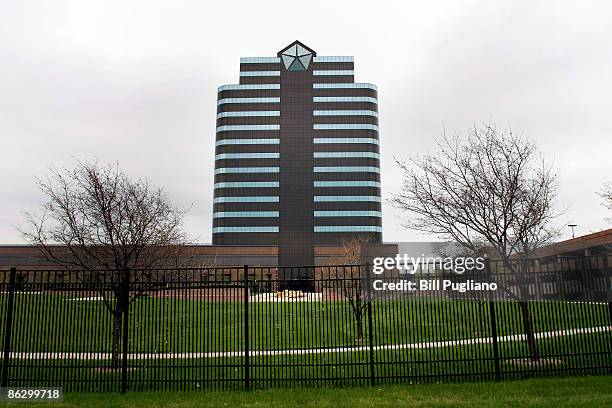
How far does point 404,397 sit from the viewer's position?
899 centimetres

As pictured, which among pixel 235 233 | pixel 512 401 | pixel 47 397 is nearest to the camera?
pixel 512 401

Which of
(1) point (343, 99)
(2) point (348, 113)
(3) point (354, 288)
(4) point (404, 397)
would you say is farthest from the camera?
(1) point (343, 99)

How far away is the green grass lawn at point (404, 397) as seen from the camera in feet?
27.7

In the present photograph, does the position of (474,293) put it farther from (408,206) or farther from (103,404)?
(103,404)

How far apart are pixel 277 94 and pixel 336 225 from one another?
99.6 ft

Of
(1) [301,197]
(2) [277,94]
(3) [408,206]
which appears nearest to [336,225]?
(1) [301,197]

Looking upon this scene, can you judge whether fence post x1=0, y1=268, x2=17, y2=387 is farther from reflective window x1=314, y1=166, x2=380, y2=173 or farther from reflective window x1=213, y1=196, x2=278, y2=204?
reflective window x1=314, y1=166, x2=380, y2=173

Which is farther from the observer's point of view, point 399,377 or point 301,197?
point 301,197

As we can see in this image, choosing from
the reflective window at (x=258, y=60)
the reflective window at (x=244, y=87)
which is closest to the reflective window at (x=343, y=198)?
the reflective window at (x=244, y=87)

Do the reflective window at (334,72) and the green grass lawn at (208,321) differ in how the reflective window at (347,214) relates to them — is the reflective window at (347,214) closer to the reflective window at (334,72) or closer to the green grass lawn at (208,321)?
the reflective window at (334,72)

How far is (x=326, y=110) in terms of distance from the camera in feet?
302

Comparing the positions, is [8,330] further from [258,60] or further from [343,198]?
[258,60]

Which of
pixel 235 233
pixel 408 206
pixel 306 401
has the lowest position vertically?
pixel 306 401

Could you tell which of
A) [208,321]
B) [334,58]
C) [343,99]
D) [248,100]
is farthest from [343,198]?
[208,321]
